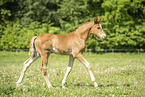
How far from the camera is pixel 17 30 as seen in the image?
3472 centimetres

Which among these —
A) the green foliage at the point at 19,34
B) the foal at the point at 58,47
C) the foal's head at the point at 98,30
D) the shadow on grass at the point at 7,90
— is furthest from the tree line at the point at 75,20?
the shadow on grass at the point at 7,90

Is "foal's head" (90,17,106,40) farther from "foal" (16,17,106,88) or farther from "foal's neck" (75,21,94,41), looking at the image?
"foal's neck" (75,21,94,41)

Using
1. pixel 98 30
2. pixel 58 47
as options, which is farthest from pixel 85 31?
pixel 58 47

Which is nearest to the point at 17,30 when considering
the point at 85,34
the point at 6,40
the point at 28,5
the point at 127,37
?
the point at 6,40

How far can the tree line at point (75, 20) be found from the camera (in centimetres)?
3178

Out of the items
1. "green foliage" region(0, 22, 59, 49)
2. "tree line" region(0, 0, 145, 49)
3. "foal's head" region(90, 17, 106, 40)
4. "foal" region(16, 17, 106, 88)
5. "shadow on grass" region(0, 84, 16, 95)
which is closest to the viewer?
"shadow on grass" region(0, 84, 16, 95)

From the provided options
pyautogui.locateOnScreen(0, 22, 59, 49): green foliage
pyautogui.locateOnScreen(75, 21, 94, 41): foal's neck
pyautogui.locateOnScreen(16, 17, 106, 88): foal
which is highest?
pyautogui.locateOnScreen(75, 21, 94, 41): foal's neck

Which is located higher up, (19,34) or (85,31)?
(85,31)

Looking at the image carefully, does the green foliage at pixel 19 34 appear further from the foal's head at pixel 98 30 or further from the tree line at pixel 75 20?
the foal's head at pixel 98 30

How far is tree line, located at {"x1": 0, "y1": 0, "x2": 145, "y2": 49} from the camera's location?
31781mm

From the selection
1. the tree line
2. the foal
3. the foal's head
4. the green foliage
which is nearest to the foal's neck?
the foal

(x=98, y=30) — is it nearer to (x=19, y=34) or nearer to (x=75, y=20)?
(x=75, y=20)

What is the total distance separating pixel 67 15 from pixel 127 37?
44.0 ft

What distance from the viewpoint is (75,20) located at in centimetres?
3522
